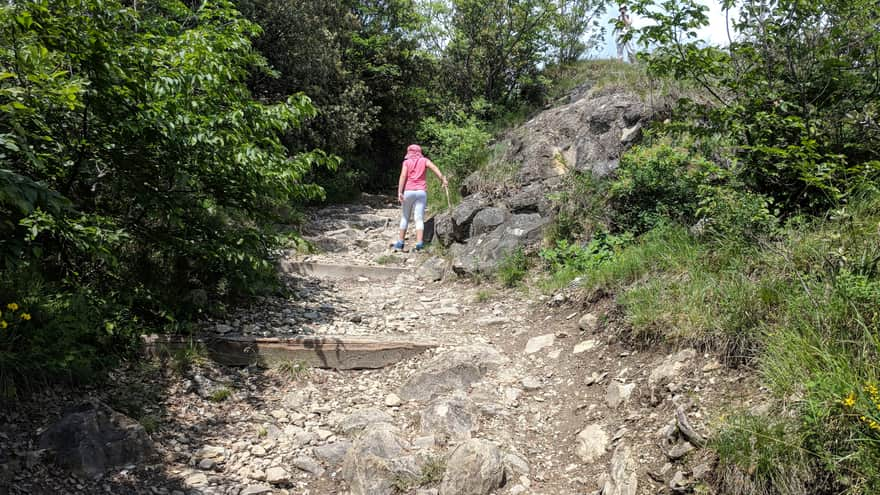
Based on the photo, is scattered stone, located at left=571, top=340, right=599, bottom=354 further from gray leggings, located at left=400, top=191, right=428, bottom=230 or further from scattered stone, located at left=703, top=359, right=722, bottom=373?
gray leggings, located at left=400, top=191, right=428, bottom=230

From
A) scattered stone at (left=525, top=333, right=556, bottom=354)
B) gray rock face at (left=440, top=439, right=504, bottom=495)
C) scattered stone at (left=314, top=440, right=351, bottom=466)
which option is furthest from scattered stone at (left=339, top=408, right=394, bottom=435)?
scattered stone at (left=525, top=333, right=556, bottom=354)

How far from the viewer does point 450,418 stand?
482 cm

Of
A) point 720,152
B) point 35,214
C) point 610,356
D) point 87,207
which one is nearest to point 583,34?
point 720,152

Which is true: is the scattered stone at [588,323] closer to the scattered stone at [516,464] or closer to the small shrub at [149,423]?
the scattered stone at [516,464]

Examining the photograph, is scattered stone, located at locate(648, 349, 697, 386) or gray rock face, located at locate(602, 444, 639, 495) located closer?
gray rock face, located at locate(602, 444, 639, 495)

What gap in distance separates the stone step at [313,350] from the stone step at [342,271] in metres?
3.26

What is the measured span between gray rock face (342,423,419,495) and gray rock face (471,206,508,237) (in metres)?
5.12

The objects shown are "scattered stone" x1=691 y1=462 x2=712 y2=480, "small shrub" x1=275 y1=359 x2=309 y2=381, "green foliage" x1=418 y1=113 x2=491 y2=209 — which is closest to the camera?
"scattered stone" x1=691 y1=462 x2=712 y2=480

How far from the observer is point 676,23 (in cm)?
561

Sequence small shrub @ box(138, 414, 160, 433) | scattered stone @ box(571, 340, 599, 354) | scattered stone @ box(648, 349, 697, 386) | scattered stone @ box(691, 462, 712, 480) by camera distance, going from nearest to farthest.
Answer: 1. scattered stone @ box(691, 462, 712, 480)
2. scattered stone @ box(648, 349, 697, 386)
3. small shrub @ box(138, 414, 160, 433)
4. scattered stone @ box(571, 340, 599, 354)

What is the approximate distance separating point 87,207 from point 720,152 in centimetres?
757

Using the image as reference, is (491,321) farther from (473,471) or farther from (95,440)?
(95,440)

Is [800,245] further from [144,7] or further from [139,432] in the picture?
[144,7]

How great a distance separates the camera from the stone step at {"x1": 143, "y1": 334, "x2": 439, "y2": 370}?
5.78 m
